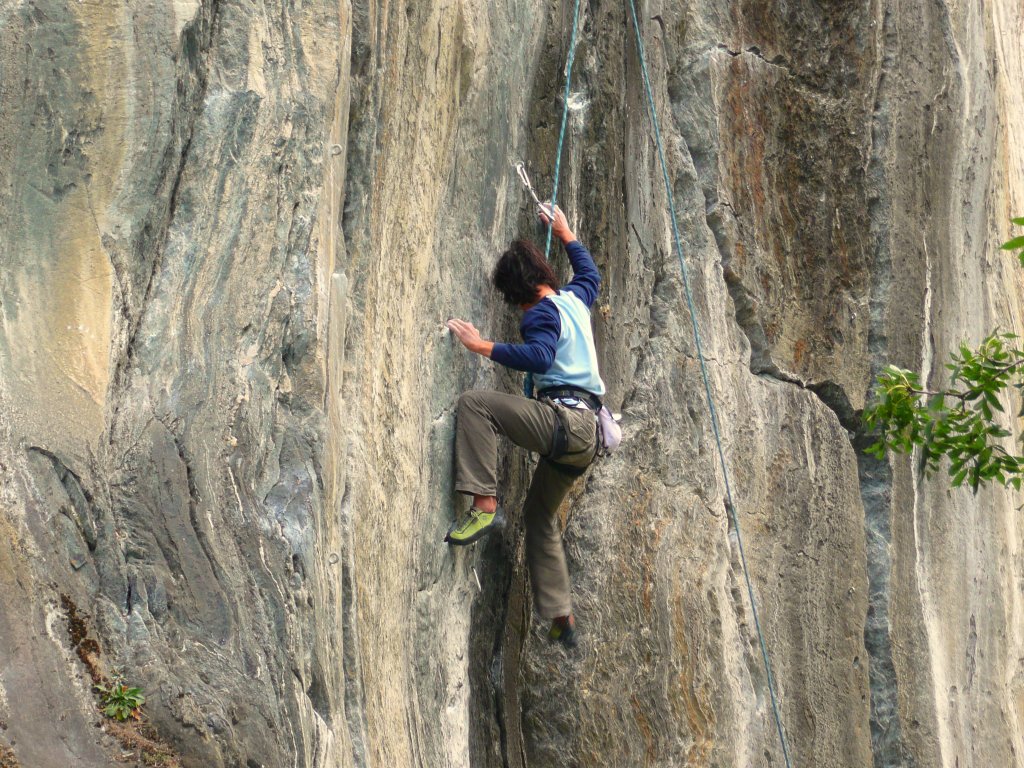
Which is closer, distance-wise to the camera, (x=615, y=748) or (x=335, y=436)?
(x=335, y=436)

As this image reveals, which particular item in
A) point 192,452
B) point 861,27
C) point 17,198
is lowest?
point 192,452

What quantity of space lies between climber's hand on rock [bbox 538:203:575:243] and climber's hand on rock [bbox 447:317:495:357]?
0.97 m

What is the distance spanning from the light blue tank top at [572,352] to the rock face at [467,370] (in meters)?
0.59

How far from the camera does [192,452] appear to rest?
228 inches

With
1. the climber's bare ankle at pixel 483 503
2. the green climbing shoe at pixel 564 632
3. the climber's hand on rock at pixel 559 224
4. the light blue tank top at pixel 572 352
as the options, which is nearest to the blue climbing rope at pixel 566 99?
the climber's hand on rock at pixel 559 224

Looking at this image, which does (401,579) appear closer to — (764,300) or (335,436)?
(335,436)

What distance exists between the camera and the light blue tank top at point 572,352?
24.3 feet

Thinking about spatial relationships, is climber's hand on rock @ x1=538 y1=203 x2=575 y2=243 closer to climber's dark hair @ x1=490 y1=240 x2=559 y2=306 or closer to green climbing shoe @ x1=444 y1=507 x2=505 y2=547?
climber's dark hair @ x1=490 y1=240 x2=559 y2=306

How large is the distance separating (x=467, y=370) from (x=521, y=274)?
0.68 metres

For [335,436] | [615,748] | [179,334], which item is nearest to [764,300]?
[615,748]

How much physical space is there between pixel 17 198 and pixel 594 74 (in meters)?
4.74

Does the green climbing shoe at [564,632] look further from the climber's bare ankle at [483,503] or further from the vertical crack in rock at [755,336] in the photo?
the vertical crack in rock at [755,336]

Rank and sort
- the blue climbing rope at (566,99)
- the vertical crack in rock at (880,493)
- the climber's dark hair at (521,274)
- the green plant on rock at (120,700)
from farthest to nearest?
1. the vertical crack in rock at (880,493)
2. the blue climbing rope at (566,99)
3. the climber's dark hair at (521,274)
4. the green plant on rock at (120,700)

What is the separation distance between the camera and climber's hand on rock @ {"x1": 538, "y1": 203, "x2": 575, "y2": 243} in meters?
→ 7.97
